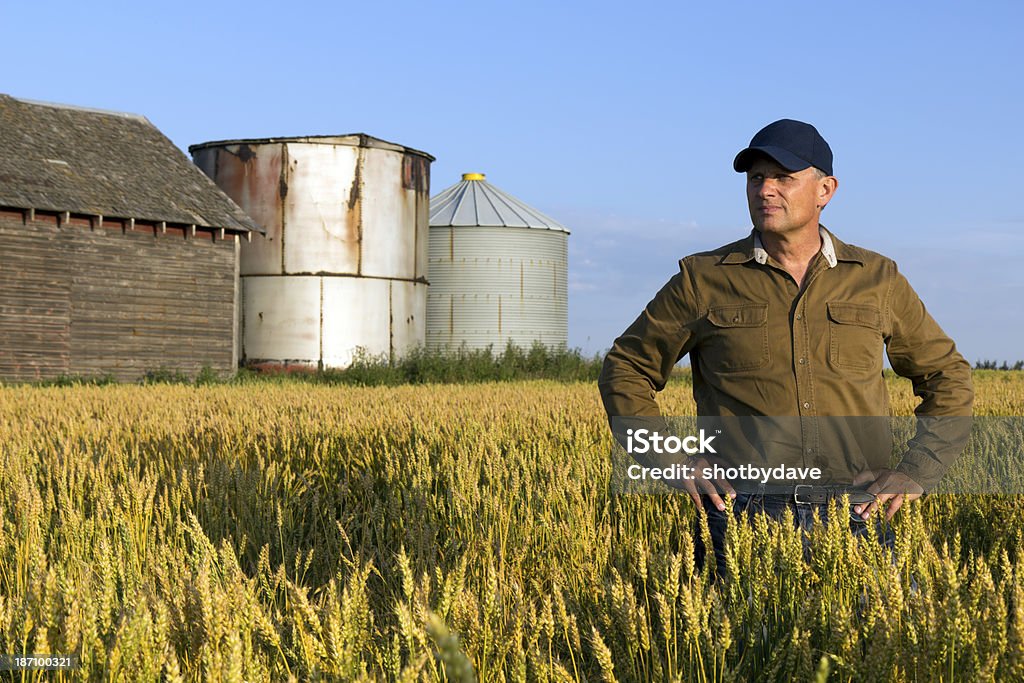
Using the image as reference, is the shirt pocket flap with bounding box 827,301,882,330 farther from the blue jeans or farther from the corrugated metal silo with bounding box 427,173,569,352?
the corrugated metal silo with bounding box 427,173,569,352

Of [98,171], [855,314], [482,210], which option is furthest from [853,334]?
[482,210]

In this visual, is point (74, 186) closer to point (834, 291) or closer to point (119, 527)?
point (119, 527)

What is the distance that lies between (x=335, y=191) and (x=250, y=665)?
2193cm

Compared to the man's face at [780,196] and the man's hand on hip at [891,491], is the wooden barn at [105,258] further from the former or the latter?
the man's hand on hip at [891,491]

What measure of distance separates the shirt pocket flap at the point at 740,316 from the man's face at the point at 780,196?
0.26 meters

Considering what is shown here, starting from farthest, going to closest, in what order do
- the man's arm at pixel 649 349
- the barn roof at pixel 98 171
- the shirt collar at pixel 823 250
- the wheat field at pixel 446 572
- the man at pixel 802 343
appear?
the barn roof at pixel 98 171
the man's arm at pixel 649 349
the shirt collar at pixel 823 250
the man at pixel 802 343
the wheat field at pixel 446 572

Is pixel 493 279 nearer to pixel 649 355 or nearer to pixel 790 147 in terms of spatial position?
pixel 649 355

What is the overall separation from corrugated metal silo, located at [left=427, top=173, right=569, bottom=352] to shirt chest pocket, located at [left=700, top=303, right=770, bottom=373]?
915 inches

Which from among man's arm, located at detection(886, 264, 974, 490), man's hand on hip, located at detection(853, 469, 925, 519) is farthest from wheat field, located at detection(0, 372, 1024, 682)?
man's arm, located at detection(886, 264, 974, 490)

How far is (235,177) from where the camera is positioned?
2417 cm

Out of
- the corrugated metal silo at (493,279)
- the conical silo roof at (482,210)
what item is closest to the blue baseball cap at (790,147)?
the corrugated metal silo at (493,279)

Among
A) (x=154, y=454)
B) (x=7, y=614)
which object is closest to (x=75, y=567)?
(x=7, y=614)

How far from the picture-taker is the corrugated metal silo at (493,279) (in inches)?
1072

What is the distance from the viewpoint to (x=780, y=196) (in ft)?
11.2
